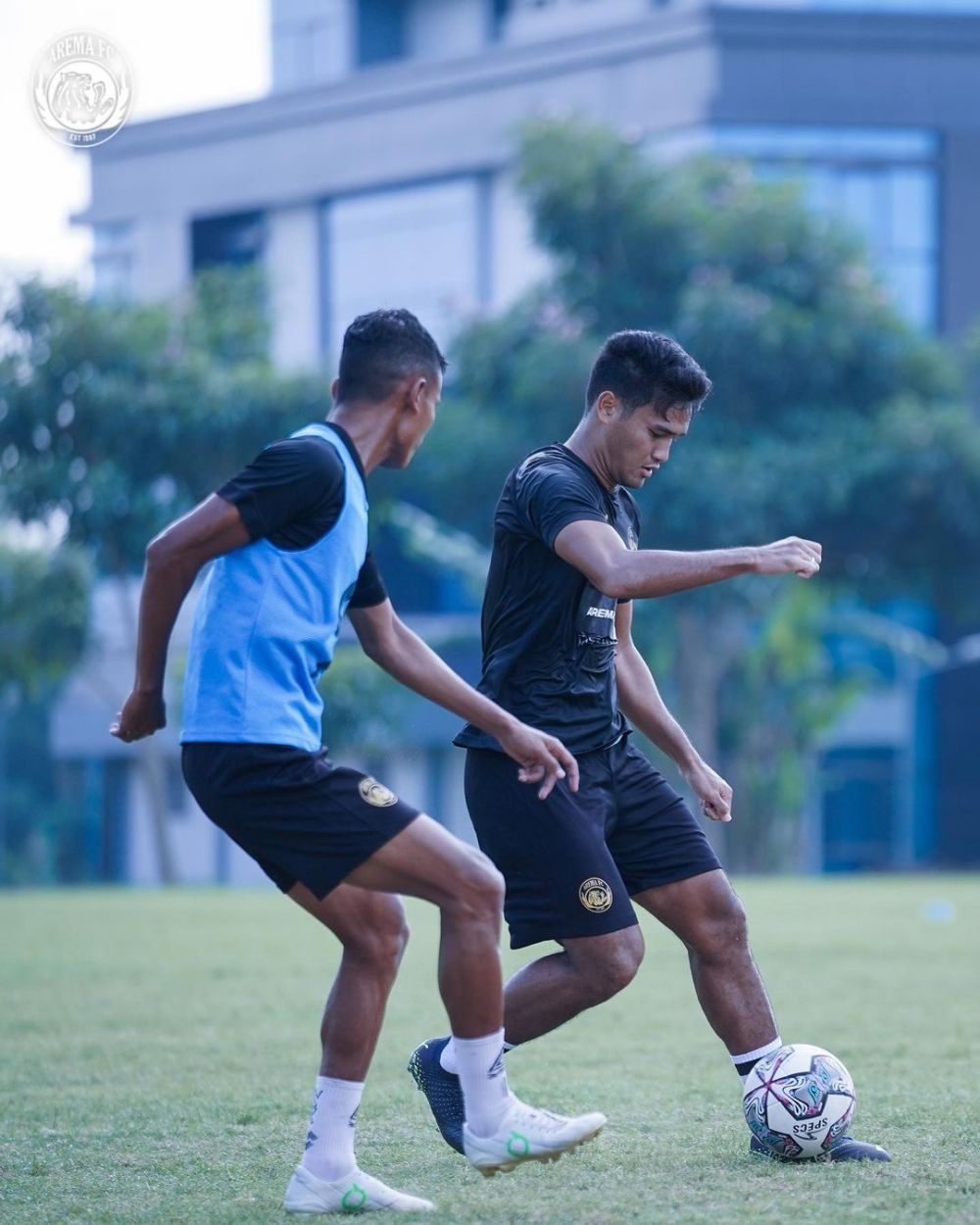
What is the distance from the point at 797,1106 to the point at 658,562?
1.53 metres

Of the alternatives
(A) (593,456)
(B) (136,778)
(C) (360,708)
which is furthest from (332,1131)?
(B) (136,778)

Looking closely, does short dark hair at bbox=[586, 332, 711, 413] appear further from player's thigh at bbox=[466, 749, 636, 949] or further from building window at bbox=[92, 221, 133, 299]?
building window at bbox=[92, 221, 133, 299]

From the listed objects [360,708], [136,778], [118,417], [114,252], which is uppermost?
[114,252]

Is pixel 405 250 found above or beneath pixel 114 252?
beneath

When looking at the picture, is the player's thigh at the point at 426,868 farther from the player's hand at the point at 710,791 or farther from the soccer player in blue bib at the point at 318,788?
the player's hand at the point at 710,791

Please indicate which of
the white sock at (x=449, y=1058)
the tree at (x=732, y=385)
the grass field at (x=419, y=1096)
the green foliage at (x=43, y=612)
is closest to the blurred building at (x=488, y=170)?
the green foliage at (x=43, y=612)

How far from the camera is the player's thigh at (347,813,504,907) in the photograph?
5188 mm

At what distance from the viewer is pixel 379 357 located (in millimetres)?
5445

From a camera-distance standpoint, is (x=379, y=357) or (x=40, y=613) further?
(x=40, y=613)

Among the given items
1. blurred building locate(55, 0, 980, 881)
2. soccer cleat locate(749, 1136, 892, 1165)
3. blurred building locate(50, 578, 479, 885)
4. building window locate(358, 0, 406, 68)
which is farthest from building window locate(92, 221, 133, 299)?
soccer cleat locate(749, 1136, 892, 1165)

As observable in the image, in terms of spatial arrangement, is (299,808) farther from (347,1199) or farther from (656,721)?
(656,721)

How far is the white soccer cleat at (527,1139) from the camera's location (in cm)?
524

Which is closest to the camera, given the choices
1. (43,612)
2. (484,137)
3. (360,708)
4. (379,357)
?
(379,357)

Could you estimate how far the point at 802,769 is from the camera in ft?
109
